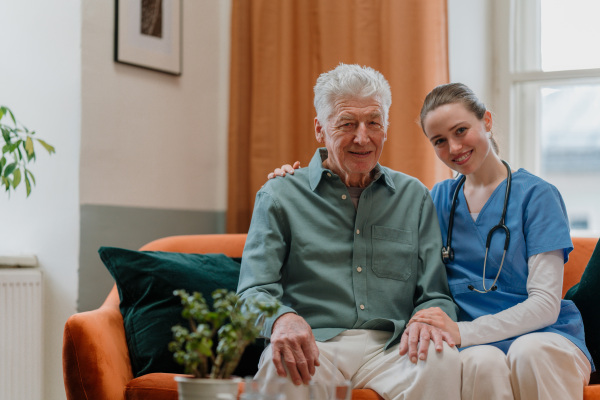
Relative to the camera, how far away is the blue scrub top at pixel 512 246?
6.03ft

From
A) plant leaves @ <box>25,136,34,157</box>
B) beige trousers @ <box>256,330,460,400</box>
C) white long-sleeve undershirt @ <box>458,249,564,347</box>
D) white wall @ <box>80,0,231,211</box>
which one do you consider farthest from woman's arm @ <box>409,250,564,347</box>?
white wall @ <box>80,0,231,211</box>

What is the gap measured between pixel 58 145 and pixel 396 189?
1382 mm

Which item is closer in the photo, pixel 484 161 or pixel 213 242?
pixel 484 161

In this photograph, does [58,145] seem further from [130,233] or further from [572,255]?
[572,255]

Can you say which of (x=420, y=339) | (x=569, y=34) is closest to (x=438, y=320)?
(x=420, y=339)

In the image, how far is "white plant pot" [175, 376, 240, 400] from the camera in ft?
3.52

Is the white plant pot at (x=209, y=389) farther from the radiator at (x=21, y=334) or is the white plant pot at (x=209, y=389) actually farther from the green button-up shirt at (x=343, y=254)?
the radiator at (x=21, y=334)

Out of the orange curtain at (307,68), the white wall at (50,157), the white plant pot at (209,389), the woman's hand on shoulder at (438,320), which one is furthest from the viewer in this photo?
the orange curtain at (307,68)

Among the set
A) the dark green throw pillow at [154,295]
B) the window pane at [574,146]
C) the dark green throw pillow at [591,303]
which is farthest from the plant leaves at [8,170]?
the window pane at [574,146]

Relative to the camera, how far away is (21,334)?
2.48 meters

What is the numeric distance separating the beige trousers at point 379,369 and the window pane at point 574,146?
66.7 inches

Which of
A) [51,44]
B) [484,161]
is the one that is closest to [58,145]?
[51,44]

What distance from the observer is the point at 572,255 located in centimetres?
228

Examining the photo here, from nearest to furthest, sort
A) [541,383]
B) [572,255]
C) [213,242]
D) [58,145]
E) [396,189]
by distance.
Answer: [541,383], [396,189], [572,255], [213,242], [58,145]
